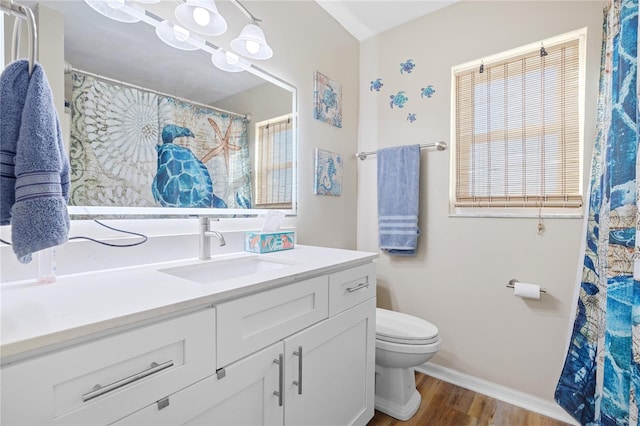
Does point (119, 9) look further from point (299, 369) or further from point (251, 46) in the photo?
point (299, 369)

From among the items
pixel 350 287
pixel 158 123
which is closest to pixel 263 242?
pixel 350 287

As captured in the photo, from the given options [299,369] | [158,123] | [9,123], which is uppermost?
[158,123]

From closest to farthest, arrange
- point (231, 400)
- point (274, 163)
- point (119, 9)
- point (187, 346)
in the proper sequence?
point (187, 346) → point (231, 400) → point (119, 9) → point (274, 163)

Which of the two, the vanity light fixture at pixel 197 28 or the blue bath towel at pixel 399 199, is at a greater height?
the vanity light fixture at pixel 197 28

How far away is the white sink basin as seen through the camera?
3.70 ft

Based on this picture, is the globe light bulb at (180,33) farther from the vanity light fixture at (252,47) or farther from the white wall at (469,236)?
the white wall at (469,236)

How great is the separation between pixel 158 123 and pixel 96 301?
2.61ft

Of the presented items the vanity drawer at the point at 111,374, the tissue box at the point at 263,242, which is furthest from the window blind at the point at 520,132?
the vanity drawer at the point at 111,374

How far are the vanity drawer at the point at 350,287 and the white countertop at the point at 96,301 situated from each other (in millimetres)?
129

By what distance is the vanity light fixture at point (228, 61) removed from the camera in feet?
4.66

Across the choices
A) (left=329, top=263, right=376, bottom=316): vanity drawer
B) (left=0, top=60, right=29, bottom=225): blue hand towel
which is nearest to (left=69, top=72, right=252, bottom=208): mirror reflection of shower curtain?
(left=0, top=60, right=29, bottom=225): blue hand towel

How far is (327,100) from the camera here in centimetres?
202

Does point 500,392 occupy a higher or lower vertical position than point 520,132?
lower

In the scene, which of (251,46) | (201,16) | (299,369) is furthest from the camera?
(251,46)
